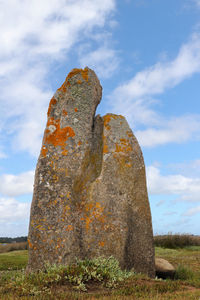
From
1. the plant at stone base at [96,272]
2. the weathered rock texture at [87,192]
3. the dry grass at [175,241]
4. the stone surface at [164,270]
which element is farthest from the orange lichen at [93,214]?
the dry grass at [175,241]

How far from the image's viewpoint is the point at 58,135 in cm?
1077

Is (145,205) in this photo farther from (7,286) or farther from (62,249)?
(7,286)

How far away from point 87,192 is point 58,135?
213 cm

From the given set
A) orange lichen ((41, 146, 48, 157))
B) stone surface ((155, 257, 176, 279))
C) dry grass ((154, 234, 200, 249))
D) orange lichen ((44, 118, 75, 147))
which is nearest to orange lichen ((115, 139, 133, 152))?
orange lichen ((44, 118, 75, 147))

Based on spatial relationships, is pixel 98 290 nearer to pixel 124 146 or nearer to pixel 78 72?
pixel 124 146

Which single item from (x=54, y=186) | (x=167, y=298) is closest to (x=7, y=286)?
(x=54, y=186)

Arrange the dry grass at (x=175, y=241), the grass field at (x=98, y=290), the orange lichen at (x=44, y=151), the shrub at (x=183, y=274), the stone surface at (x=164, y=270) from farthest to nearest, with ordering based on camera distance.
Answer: the dry grass at (x=175, y=241)
the stone surface at (x=164, y=270)
the shrub at (x=183, y=274)
the orange lichen at (x=44, y=151)
the grass field at (x=98, y=290)

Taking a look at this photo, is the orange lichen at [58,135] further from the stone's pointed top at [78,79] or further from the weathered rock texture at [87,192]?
the stone's pointed top at [78,79]

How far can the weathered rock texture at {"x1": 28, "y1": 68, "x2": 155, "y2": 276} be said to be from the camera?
9.78m

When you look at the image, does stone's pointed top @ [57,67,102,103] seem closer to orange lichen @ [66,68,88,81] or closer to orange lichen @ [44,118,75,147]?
orange lichen @ [66,68,88,81]

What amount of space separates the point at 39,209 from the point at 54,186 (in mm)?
→ 833

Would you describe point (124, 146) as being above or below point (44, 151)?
above

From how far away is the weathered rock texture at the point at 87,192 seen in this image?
9781 millimetres

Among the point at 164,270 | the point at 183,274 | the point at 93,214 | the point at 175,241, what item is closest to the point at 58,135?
the point at 93,214
